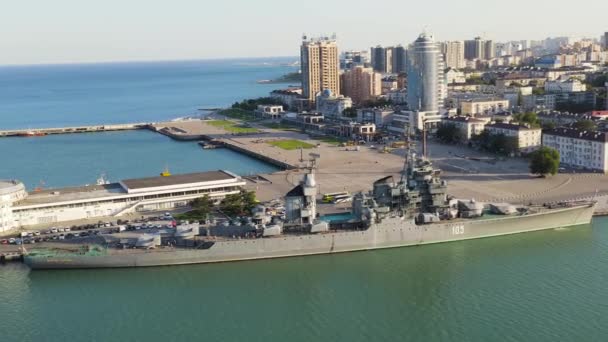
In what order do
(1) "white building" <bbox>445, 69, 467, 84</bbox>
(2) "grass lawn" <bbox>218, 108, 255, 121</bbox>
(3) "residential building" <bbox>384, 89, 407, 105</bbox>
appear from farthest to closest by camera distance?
(1) "white building" <bbox>445, 69, 467, 84</bbox> < (2) "grass lawn" <bbox>218, 108, 255, 121</bbox> < (3) "residential building" <bbox>384, 89, 407, 105</bbox>

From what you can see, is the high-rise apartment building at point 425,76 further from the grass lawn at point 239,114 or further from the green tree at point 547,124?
the grass lawn at point 239,114

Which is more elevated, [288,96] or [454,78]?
[454,78]

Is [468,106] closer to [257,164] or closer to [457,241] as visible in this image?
[257,164]

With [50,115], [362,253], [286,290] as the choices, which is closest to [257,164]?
[362,253]

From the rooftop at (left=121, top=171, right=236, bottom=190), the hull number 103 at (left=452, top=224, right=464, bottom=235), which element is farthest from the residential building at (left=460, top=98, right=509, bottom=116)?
the hull number 103 at (left=452, top=224, right=464, bottom=235)

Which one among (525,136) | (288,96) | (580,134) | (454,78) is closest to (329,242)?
(580,134)

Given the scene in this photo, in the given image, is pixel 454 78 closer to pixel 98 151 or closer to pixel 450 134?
pixel 450 134

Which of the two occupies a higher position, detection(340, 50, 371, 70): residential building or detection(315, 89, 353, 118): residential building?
detection(340, 50, 371, 70): residential building

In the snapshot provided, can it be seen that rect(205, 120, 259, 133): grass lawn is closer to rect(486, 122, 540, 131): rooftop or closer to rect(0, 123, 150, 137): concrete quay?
rect(0, 123, 150, 137): concrete quay
